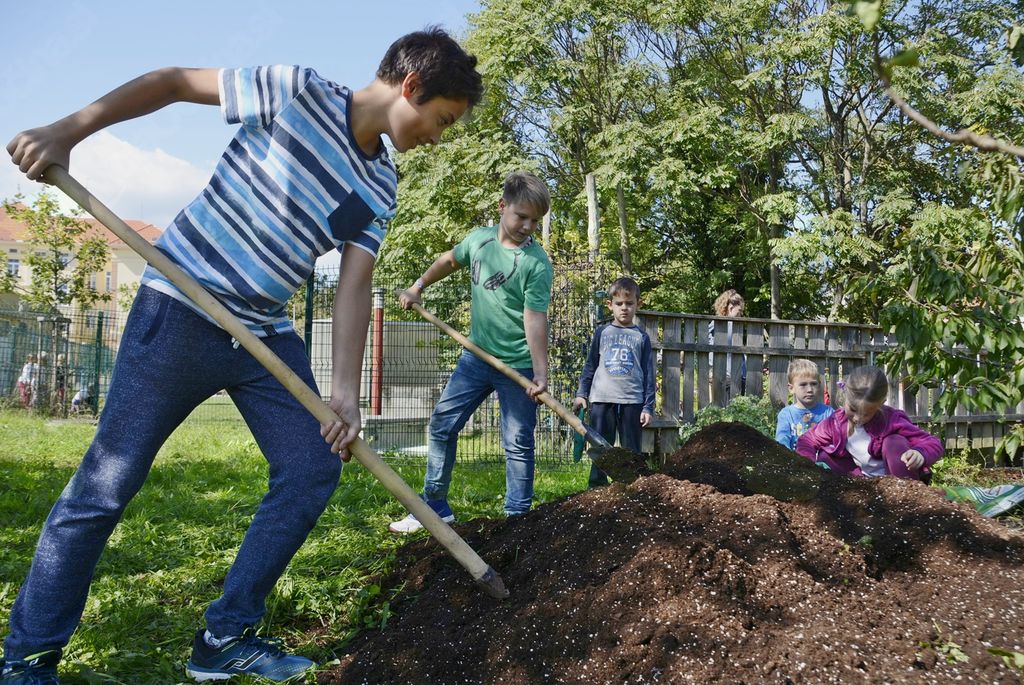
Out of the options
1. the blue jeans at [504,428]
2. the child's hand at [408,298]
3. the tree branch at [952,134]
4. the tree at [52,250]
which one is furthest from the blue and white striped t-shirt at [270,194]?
the tree at [52,250]

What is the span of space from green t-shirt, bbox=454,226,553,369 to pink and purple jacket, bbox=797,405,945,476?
65.3 inches

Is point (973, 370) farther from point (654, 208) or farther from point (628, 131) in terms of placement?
point (654, 208)

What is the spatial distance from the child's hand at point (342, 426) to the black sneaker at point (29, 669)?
0.89 meters

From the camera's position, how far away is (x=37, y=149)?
203 cm

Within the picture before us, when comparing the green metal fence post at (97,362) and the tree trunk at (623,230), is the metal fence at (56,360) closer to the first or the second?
the green metal fence post at (97,362)

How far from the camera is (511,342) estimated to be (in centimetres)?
411

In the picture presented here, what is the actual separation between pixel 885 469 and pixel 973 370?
2.36 ft

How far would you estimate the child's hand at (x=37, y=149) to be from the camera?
2.03 meters

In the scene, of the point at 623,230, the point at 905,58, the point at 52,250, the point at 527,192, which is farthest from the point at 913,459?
the point at 52,250

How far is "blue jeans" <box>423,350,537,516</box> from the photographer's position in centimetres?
402

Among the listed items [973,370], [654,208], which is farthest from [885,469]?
[654,208]

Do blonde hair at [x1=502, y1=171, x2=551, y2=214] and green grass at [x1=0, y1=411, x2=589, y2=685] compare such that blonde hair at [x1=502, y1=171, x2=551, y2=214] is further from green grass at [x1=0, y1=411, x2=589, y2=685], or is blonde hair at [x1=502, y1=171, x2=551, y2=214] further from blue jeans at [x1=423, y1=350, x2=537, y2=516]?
green grass at [x1=0, y1=411, x2=589, y2=685]

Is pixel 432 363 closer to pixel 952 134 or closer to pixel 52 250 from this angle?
pixel 952 134

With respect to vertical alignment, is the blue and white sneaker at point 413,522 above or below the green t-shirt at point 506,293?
below
